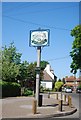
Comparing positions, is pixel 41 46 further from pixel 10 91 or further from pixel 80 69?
pixel 80 69

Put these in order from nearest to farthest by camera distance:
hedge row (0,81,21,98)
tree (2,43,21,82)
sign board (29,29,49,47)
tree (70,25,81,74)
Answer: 1. sign board (29,29,49,47)
2. hedge row (0,81,21,98)
3. tree (2,43,21,82)
4. tree (70,25,81,74)

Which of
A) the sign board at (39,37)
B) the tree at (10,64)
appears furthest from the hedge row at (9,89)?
the sign board at (39,37)

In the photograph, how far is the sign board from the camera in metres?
25.2

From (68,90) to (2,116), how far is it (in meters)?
70.9

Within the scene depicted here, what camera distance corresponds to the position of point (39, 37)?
994 inches

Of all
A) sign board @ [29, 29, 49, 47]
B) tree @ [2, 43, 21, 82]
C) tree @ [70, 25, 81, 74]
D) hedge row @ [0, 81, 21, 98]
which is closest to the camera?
sign board @ [29, 29, 49, 47]

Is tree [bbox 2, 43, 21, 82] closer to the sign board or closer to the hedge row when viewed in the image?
the hedge row

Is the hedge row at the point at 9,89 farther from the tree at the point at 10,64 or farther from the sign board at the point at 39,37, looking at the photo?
the sign board at the point at 39,37

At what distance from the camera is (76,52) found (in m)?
66.7

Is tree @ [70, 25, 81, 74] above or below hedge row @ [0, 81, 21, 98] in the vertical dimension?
above

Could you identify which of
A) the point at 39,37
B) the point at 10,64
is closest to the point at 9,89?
the point at 10,64

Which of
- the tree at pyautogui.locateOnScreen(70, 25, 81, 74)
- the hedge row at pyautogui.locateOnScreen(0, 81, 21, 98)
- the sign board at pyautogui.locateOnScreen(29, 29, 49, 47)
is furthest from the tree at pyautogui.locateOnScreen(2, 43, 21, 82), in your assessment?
the sign board at pyautogui.locateOnScreen(29, 29, 49, 47)

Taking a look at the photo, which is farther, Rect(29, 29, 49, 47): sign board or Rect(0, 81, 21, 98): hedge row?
Rect(0, 81, 21, 98): hedge row

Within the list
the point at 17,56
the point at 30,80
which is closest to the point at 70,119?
the point at 17,56
